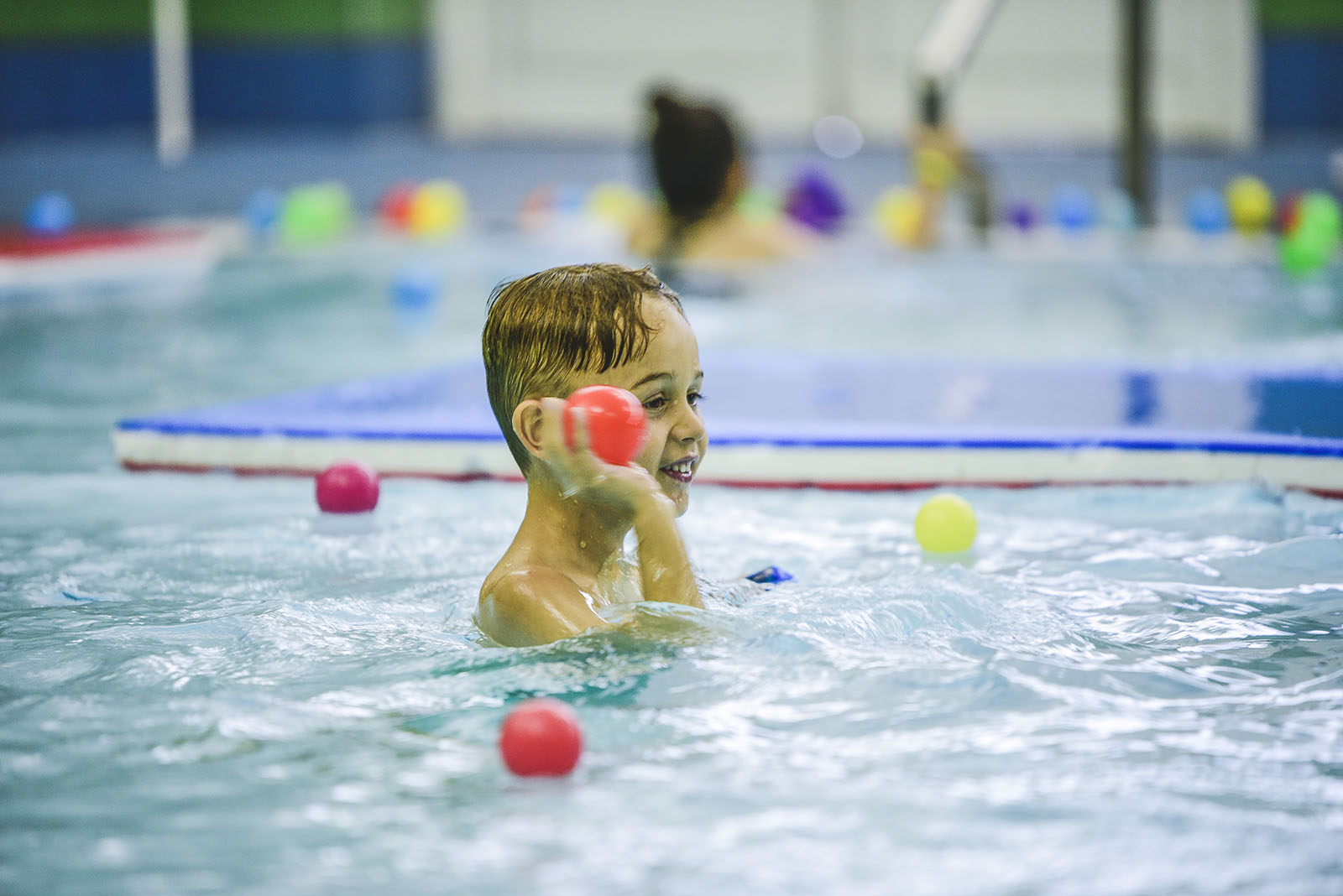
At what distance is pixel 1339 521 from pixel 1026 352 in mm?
2827

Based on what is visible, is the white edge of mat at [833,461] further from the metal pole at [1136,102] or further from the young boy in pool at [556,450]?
the metal pole at [1136,102]

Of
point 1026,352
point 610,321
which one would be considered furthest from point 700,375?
point 1026,352

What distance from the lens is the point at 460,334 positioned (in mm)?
6805

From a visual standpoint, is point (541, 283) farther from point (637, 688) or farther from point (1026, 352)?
point (1026, 352)

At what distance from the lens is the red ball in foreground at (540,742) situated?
1899 millimetres

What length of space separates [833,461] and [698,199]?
3452 mm

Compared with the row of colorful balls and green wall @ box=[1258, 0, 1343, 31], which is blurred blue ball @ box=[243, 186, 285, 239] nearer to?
the row of colorful balls

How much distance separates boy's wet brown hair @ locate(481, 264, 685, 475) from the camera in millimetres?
2420

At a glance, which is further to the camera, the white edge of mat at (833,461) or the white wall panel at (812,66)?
the white wall panel at (812,66)

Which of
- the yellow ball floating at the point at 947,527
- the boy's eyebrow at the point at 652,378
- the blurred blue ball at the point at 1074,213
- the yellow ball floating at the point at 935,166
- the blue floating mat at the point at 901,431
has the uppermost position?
the yellow ball floating at the point at 935,166

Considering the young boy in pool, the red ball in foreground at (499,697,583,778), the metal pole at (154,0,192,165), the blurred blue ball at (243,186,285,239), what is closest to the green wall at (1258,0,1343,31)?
the blurred blue ball at (243,186,285,239)

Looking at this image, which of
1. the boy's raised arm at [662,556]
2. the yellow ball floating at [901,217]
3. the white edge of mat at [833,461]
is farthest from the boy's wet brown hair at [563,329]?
the yellow ball floating at [901,217]

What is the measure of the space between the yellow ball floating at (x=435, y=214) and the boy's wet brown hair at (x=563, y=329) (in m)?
7.57

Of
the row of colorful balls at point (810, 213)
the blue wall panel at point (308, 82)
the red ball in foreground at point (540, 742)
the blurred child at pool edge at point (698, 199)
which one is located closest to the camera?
the red ball in foreground at point (540, 742)
